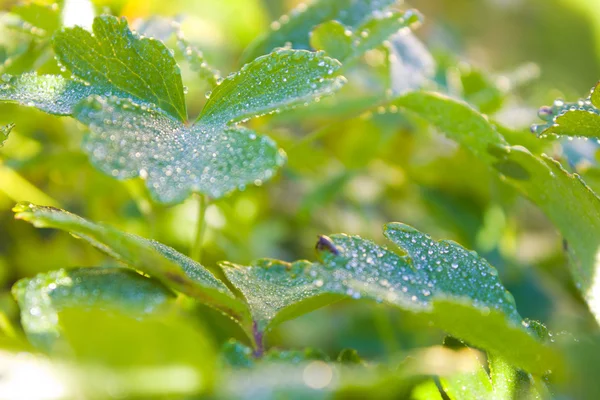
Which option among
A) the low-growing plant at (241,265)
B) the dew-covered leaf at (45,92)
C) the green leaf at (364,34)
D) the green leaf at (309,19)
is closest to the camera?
the low-growing plant at (241,265)

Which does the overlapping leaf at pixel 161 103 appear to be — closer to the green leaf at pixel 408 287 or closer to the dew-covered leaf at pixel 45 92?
the dew-covered leaf at pixel 45 92

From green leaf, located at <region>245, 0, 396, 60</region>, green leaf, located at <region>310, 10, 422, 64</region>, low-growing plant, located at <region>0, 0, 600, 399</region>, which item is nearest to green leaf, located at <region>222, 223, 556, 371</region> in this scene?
low-growing plant, located at <region>0, 0, 600, 399</region>

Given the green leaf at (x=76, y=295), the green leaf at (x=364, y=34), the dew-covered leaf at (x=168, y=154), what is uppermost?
the green leaf at (x=364, y=34)

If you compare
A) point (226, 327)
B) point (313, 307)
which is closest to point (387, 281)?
point (313, 307)

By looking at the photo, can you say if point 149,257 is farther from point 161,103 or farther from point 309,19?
point 309,19

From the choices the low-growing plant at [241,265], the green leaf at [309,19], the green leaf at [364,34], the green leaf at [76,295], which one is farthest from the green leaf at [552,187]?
the green leaf at [76,295]

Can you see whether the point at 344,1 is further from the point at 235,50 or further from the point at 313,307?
the point at 235,50
